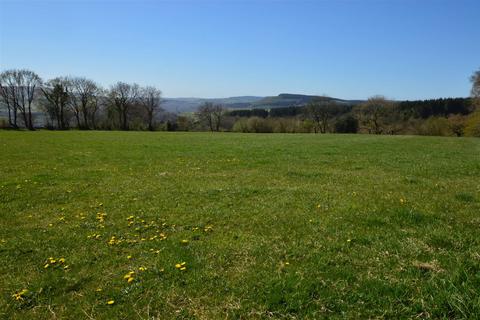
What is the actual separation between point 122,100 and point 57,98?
57.1 ft

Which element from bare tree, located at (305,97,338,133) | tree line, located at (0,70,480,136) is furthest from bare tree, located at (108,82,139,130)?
bare tree, located at (305,97,338,133)

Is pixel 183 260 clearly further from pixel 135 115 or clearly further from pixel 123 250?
pixel 135 115

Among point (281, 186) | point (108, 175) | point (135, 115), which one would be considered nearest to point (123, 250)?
point (281, 186)

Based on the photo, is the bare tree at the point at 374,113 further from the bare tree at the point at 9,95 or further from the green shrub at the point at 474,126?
the bare tree at the point at 9,95

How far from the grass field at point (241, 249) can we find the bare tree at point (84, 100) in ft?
289

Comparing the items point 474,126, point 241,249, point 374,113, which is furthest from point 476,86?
point 241,249

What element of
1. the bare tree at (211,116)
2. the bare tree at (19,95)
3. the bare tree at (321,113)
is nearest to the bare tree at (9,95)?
the bare tree at (19,95)

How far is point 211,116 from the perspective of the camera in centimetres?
11462

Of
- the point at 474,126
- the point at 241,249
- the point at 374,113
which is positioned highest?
the point at 374,113

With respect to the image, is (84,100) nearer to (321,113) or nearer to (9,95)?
(9,95)

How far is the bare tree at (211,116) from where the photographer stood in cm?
11369

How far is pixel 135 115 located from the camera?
103 m

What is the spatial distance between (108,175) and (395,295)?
13.7 meters

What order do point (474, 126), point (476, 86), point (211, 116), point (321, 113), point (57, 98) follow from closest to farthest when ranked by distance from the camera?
point (476, 86), point (474, 126), point (57, 98), point (321, 113), point (211, 116)
